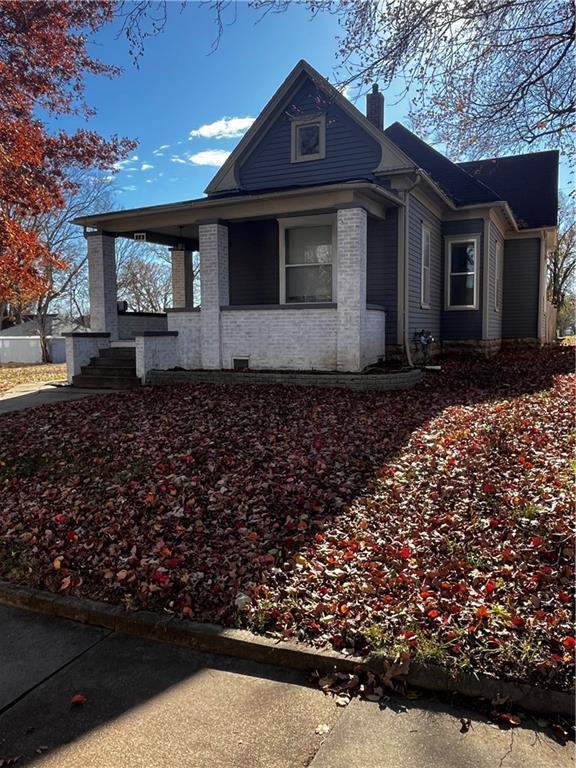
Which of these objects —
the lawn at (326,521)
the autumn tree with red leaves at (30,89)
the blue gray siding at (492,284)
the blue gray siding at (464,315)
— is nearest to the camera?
the lawn at (326,521)

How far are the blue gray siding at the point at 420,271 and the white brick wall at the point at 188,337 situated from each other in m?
4.36

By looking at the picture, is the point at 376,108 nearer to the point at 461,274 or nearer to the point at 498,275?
the point at 461,274

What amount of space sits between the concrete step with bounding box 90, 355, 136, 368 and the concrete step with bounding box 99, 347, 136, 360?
12 centimetres

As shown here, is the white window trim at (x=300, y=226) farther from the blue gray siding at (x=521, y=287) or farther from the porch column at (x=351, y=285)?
the blue gray siding at (x=521, y=287)

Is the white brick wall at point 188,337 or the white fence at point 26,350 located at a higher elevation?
the white brick wall at point 188,337

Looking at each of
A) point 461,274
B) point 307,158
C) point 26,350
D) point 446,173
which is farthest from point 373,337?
point 26,350

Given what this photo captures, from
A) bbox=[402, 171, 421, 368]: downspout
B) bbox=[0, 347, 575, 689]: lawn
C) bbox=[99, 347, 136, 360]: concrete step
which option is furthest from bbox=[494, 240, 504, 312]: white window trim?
bbox=[99, 347, 136, 360]: concrete step

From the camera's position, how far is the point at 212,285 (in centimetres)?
1102

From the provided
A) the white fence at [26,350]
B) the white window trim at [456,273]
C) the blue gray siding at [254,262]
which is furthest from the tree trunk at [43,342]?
the white window trim at [456,273]

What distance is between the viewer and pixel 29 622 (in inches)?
145

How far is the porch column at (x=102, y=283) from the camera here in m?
12.2

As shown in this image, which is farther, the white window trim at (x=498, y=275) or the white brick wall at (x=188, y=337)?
the white window trim at (x=498, y=275)

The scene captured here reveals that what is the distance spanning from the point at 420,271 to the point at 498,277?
558cm

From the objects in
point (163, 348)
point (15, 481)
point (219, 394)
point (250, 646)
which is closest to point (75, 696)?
point (250, 646)
